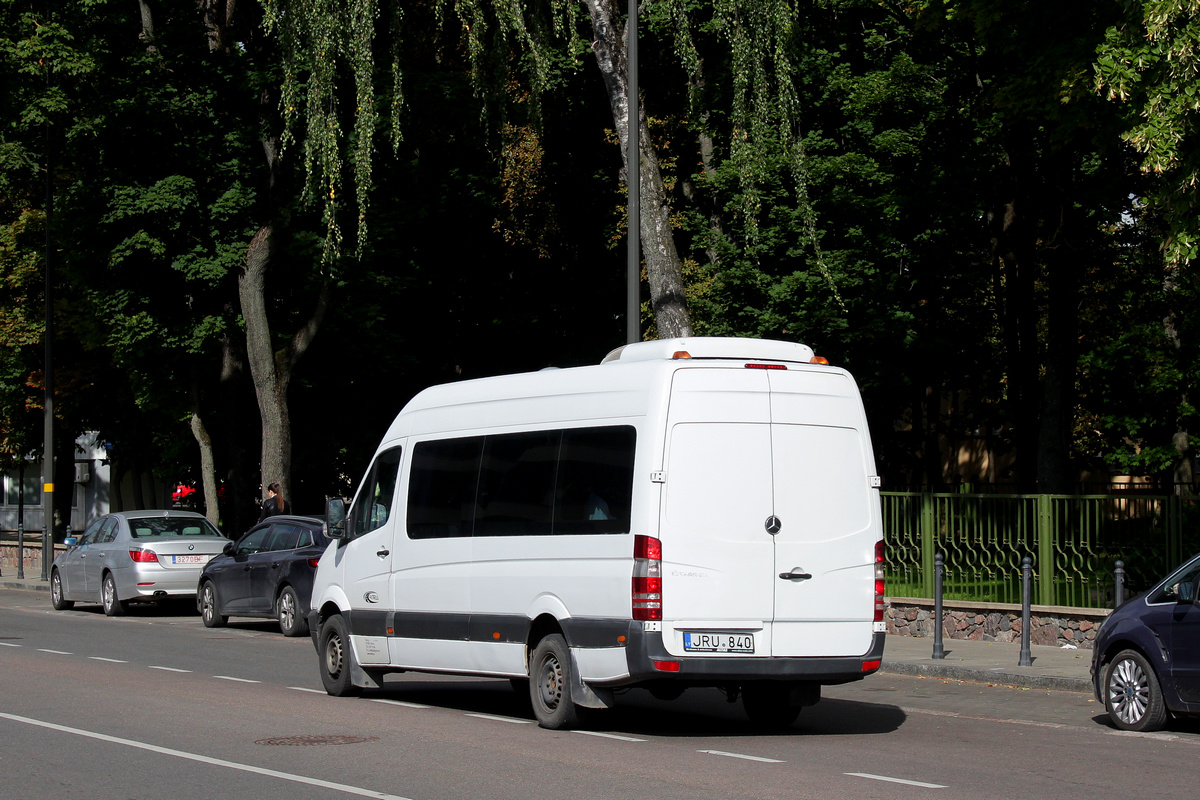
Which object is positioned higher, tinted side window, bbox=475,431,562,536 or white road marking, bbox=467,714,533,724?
tinted side window, bbox=475,431,562,536

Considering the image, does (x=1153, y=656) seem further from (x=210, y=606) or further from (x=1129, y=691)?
(x=210, y=606)

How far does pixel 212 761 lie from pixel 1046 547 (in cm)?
1125

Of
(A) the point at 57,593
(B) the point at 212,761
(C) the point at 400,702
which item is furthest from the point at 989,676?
(A) the point at 57,593

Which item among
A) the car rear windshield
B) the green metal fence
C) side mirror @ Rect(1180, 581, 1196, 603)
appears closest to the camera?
side mirror @ Rect(1180, 581, 1196, 603)

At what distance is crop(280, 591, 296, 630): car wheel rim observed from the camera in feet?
67.1

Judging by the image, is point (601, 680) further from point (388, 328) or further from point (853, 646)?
point (388, 328)

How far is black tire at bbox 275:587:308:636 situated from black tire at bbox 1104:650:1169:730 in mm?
11779

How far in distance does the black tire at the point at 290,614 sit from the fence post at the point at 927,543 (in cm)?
837

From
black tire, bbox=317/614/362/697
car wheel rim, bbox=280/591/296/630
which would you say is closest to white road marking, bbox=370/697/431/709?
black tire, bbox=317/614/362/697

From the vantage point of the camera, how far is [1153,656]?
11.3m

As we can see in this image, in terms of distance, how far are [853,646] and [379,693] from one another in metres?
5.23

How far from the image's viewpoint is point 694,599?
1024cm

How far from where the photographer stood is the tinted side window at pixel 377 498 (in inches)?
518

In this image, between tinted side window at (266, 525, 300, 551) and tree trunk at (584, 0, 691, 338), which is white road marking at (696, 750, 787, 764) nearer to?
tree trunk at (584, 0, 691, 338)
